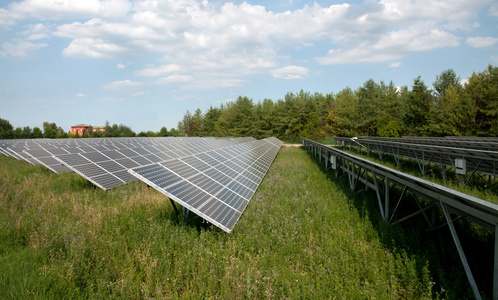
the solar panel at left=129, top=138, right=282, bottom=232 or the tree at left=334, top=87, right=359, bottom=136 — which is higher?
the tree at left=334, top=87, right=359, bottom=136

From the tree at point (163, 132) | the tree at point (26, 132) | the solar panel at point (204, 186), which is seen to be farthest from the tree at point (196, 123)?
the solar panel at point (204, 186)

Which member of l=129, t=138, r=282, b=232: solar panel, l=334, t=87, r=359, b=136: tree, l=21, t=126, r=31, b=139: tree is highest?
l=21, t=126, r=31, b=139: tree

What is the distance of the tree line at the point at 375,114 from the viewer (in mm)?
36719

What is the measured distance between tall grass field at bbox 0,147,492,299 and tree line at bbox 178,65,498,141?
40041 mm

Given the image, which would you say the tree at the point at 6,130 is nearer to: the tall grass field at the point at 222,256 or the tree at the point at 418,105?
the tall grass field at the point at 222,256

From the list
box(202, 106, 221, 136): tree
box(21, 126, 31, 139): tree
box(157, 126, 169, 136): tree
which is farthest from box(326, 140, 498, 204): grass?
box(21, 126, 31, 139): tree

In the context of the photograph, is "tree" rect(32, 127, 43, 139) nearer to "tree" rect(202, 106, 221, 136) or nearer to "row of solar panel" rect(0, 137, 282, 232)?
"tree" rect(202, 106, 221, 136)

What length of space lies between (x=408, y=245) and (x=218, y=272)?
413cm

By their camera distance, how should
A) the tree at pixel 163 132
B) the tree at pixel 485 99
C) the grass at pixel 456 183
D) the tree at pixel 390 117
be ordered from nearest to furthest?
the grass at pixel 456 183 → the tree at pixel 485 99 → the tree at pixel 390 117 → the tree at pixel 163 132

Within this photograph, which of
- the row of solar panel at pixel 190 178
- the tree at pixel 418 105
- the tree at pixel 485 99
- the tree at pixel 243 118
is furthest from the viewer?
the tree at pixel 243 118

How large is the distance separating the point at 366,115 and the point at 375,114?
1750 millimetres

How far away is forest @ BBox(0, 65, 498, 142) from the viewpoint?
36844mm

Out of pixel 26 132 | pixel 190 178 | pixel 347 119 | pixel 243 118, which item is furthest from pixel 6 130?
pixel 190 178

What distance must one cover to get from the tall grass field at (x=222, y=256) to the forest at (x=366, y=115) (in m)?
40.2
